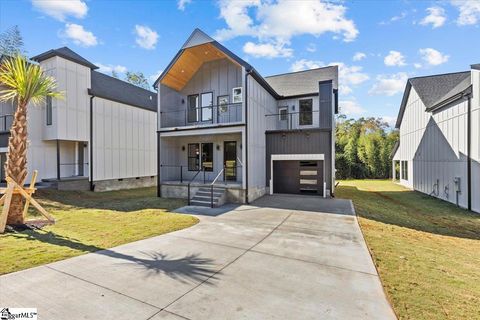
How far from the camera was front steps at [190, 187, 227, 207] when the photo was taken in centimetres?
1091

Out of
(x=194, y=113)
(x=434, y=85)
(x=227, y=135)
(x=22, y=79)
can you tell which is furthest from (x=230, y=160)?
(x=434, y=85)

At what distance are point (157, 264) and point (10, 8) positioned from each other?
16629 mm

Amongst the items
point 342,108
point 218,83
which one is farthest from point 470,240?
point 342,108

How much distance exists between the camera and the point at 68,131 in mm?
14969

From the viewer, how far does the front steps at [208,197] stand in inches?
429

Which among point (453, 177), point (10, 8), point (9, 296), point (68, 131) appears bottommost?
point (9, 296)

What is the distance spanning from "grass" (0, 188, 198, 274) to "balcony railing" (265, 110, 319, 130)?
8.29 meters

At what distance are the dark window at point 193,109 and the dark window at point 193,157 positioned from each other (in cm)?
163

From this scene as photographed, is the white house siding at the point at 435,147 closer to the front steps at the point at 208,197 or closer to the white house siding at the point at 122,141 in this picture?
the front steps at the point at 208,197

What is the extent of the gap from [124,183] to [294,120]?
44.4 ft

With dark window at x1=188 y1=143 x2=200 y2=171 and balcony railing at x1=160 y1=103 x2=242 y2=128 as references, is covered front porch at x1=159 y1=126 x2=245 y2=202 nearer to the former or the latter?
dark window at x1=188 y1=143 x2=200 y2=171

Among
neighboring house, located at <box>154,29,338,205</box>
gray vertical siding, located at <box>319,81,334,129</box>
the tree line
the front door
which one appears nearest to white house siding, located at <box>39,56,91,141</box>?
neighboring house, located at <box>154,29,338,205</box>

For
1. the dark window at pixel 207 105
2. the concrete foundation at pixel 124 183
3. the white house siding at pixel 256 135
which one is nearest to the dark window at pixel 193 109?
the dark window at pixel 207 105

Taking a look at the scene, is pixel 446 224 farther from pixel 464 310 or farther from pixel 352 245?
pixel 464 310
